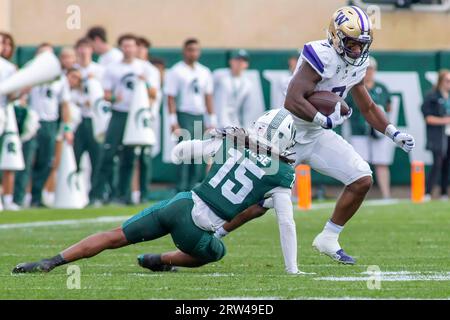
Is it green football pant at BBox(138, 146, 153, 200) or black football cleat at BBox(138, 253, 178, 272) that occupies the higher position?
black football cleat at BBox(138, 253, 178, 272)

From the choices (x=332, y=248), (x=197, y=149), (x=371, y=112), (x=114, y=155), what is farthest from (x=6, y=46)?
(x=197, y=149)

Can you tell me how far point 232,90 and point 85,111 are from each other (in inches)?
91.8

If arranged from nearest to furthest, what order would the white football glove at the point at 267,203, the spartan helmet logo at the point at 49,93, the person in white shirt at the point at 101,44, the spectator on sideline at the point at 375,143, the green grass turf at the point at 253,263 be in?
1. the green grass turf at the point at 253,263
2. the white football glove at the point at 267,203
3. the spartan helmet logo at the point at 49,93
4. the person in white shirt at the point at 101,44
5. the spectator on sideline at the point at 375,143

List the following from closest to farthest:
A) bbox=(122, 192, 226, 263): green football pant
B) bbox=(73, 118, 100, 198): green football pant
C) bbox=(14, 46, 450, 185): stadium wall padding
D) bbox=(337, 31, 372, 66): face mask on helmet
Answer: bbox=(122, 192, 226, 263): green football pant → bbox=(337, 31, 372, 66): face mask on helmet → bbox=(73, 118, 100, 198): green football pant → bbox=(14, 46, 450, 185): stadium wall padding

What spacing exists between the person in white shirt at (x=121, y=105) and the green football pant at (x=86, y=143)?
0.09m

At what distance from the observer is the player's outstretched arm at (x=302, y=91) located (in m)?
8.46

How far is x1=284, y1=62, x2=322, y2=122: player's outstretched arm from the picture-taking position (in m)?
8.46

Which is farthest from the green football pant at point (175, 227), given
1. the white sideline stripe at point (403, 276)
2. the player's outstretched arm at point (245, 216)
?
the player's outstretched arm at point (245, 216)

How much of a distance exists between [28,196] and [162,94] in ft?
7.62

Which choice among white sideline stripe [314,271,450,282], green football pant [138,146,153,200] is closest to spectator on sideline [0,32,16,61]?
green football pant [138,146,153,200]

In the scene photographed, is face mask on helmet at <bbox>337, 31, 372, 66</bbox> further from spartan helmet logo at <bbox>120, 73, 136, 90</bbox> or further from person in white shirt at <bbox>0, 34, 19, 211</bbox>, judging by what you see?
spartan helmet logo at <bbox>120, 73, 136, 90</bbox>

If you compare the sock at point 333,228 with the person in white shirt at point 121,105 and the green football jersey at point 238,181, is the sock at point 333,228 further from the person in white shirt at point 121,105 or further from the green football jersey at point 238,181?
the person in white shirt at point 121,105

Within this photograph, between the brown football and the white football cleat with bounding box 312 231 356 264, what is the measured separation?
787mm
